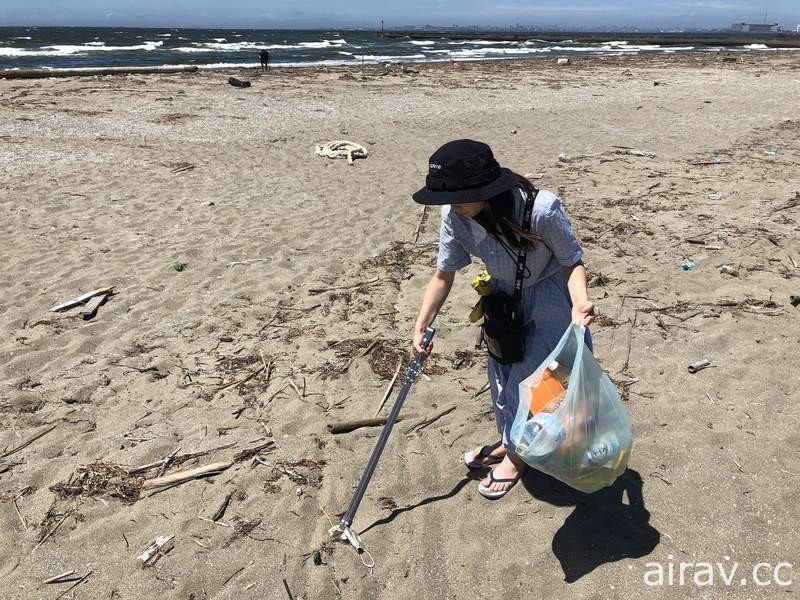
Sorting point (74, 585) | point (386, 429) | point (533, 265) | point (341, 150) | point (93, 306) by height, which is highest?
point (533, 265)

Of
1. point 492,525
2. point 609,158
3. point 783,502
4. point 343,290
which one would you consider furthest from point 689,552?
point 609,158

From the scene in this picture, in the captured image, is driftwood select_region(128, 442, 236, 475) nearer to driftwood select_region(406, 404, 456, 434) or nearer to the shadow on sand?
driftwood select_region(406, 404, 456, 434)

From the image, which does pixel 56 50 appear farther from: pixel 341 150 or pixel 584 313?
pixel 584 313

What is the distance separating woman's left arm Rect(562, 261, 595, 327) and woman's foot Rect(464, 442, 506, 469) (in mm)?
1018

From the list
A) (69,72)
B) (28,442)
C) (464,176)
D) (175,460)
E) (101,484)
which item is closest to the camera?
(464,176)

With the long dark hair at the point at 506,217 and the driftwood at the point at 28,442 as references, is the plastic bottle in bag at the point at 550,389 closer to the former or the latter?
the long dark hair at the point at 506,217

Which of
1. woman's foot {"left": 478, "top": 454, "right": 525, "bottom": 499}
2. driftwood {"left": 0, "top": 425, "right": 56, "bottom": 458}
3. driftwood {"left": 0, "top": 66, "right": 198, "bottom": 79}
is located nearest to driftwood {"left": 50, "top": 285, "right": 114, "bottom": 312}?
driftwood {"left": 0, "top": 425, "right": 56, "bottom": 458}

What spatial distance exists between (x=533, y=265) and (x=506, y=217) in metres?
0.29

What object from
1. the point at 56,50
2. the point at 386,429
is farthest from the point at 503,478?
the point at 56,50

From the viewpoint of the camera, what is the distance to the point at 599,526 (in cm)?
257

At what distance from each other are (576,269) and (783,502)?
1464mm

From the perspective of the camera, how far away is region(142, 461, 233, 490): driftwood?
295 centimetres

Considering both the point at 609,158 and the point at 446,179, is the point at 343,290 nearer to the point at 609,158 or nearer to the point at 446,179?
the point at 446,179

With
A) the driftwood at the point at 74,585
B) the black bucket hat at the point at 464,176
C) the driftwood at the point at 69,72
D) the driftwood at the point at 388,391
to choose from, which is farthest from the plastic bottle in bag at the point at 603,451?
the driftwood at the point at 69,72
